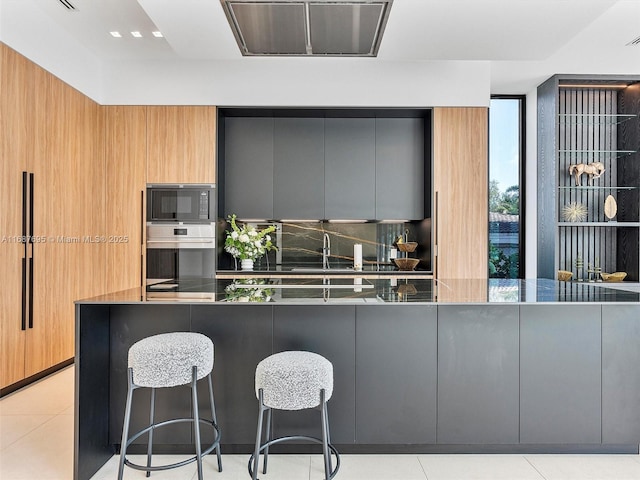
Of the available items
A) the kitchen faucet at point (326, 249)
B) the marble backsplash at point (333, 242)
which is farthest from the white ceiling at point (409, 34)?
the kitchen faucet at point (326, 249)

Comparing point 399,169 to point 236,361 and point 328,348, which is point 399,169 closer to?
point 328,348

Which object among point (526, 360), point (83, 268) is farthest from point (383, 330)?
point (83, 268)

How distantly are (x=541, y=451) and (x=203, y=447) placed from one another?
5.89 feet

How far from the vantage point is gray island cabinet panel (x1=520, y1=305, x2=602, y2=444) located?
7.87 ft

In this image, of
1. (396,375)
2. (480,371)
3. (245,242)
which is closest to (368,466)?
(396,375)

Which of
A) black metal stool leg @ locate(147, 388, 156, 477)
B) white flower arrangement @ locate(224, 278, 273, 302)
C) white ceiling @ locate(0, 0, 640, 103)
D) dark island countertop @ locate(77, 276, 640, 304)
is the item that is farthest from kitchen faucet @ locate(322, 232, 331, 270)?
black metal stool leg @ locate(147, 388, 156, 477)

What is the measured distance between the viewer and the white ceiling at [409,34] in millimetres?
2852

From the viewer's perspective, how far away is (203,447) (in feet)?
7.91

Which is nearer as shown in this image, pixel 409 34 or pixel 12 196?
pixel 409 34

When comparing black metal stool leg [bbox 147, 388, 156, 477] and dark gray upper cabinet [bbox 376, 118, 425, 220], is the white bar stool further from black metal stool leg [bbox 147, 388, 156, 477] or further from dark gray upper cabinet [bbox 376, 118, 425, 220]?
dark gray upper cabinet [bbox 376, 118, 425, 220]

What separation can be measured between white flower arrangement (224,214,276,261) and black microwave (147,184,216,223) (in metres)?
0.26

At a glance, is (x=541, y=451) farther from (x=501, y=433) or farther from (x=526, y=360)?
(x=526, y=360)

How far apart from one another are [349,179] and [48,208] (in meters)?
2.76

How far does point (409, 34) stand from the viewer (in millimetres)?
3236
